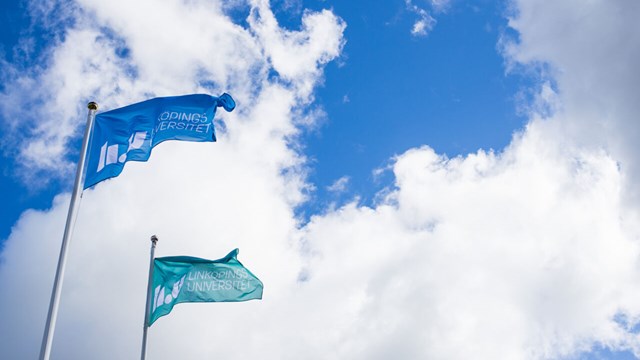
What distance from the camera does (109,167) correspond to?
64.4ft

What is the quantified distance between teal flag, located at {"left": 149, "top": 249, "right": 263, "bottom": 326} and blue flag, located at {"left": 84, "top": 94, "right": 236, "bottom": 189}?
27.1ft

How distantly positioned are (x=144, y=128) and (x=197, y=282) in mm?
9382

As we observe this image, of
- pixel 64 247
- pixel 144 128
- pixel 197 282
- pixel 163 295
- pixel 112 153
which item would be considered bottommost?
pixel 64 247

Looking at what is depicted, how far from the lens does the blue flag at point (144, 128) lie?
64.5 ft

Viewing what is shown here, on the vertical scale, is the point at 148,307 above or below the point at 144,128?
below

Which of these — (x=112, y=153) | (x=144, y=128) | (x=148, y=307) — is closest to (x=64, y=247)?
(x=112, y=153)

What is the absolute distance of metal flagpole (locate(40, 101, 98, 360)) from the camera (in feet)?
51.1

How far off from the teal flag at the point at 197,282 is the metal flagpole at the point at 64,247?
33.5ft

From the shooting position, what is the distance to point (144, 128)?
824 inches

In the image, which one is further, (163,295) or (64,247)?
(163,295)

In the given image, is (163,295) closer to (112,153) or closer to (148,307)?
(148,307)

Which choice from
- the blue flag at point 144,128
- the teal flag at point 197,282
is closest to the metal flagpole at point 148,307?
the teal flag at point 197,282

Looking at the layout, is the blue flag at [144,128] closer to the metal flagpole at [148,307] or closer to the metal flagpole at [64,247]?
the metal flagpole at [64,247]

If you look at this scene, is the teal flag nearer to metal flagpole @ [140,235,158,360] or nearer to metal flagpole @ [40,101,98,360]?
metal flagpole @ [140,235,158,360]
